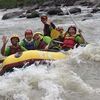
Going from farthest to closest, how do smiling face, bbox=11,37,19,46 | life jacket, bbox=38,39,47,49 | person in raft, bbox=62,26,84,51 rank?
person in raft, bbox=62,26,84,51 < life jacket, bbox=38,39,47,49 < smiling face, bbox=11,37,19,46

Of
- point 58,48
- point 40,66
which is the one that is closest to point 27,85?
point 40,66

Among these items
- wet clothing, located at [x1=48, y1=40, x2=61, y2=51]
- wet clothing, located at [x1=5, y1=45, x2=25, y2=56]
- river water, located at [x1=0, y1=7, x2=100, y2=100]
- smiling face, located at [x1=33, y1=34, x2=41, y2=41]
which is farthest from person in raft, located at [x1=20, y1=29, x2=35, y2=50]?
river water, located at [x1=0, y1=7, x2=100, y2=100]

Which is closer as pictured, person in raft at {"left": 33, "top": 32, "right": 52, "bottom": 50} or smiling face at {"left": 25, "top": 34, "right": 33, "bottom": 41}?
smiling face at {"left": 25, "top": 34, "right": 33, "bottom": 41}

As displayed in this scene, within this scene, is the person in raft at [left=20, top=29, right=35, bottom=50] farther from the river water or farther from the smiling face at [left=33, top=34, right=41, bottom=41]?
the river water

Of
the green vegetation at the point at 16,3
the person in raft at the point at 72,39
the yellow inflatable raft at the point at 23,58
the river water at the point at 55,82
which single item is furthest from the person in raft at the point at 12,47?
the green vegetation at the point at 16,3

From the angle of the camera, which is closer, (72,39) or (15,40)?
(15,40)

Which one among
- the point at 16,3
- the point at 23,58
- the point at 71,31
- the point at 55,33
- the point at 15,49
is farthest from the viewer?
the point at 16,3

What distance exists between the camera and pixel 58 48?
9133 millimetres

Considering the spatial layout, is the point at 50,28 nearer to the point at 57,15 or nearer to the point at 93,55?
the point at 93,55

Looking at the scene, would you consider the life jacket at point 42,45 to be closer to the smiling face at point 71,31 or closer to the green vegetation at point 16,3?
the smiling face at point 71,31

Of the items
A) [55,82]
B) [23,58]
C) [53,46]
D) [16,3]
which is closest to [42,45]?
[53,46]

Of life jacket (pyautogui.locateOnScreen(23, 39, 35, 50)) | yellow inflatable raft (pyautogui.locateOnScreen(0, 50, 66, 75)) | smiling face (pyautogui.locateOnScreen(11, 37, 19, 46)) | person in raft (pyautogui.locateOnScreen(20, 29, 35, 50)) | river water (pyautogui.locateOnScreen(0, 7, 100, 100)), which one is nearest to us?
river water (pyautogui.locateOnScreen(0, 7, 100, 100))

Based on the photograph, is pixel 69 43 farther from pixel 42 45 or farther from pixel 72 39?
pixel 42 45

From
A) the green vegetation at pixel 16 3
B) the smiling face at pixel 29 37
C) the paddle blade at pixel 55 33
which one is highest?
the smiling face at pixel 29 37
